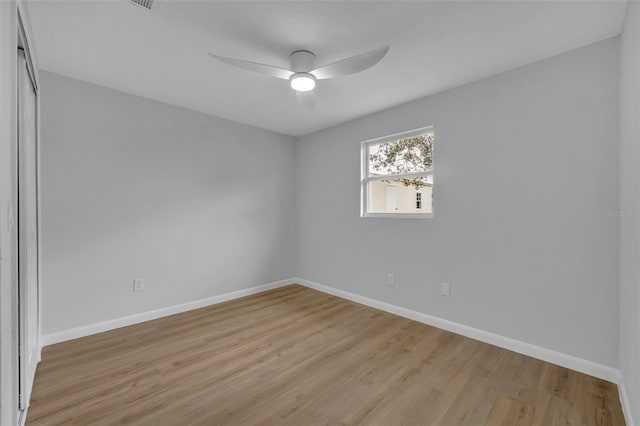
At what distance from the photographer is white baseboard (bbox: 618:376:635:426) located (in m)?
1.54

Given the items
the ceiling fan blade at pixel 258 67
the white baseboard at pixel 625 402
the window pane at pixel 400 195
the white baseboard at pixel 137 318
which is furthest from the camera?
the window pane at pixel 400 195

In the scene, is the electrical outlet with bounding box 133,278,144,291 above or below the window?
below

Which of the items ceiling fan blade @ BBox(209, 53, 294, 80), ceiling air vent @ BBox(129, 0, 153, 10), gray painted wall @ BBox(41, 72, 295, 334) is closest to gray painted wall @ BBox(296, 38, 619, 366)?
ceiling fan blade @ BBox(209, 53, 294, 80)

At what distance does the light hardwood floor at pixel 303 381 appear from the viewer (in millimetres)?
1656

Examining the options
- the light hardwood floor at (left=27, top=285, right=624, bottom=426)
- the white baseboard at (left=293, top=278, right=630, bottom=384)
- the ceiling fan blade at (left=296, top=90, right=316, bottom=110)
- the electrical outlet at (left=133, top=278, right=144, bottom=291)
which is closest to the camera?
the light hardwood floor at (left=27, top=285, right=624, bottom=426)

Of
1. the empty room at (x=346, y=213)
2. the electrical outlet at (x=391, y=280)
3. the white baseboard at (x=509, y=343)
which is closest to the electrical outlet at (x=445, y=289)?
the empty room at (x=346, y=213)

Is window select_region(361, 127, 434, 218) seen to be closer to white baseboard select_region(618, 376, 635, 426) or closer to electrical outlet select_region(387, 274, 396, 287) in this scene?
electrical outlet select_region(387, 274, 396, 287)

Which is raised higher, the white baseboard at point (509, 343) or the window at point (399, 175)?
the window at point (399, 175)

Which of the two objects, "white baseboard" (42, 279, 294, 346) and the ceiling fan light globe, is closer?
the ceiling fan light globe

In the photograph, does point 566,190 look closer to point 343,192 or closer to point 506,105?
point 506,105

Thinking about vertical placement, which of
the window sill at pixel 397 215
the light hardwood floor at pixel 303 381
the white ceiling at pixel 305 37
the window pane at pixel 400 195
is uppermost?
the white ceiling at pixel 305 37

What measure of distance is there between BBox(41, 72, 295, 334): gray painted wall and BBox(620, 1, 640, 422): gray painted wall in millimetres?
3658

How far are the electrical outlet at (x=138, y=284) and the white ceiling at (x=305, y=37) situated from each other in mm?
1993

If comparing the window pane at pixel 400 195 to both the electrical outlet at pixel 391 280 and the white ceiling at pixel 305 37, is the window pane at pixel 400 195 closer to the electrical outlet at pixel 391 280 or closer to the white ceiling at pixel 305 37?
the electrical outlet at pixel 391 280
